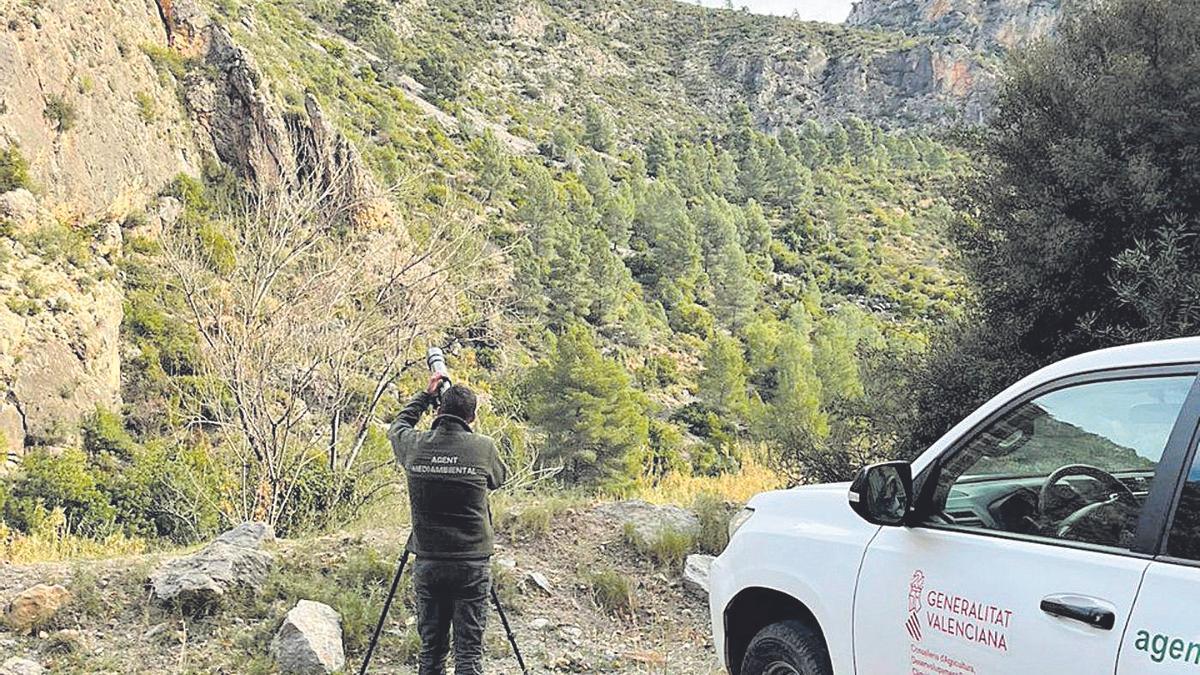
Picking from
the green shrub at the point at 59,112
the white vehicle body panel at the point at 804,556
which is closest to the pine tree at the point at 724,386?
the green shrub at the point at 59,112

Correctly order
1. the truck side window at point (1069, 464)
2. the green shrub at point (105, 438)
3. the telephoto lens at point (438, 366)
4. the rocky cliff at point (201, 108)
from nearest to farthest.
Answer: the truck side window at point (1069, 464)
the telephoto lens at point (438, 366)
the green shrub at point (105, 438)
the rocky cliff at point (201, 108)

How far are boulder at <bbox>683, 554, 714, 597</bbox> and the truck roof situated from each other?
15.4 ft

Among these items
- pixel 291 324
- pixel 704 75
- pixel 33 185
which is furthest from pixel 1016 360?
pixel 704 75

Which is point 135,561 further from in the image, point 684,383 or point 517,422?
point 684,383

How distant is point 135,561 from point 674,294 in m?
48.0

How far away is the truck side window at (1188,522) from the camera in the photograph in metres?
2.08

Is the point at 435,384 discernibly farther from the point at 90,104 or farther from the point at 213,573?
the point at 90,104

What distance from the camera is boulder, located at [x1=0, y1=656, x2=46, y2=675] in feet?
18.0

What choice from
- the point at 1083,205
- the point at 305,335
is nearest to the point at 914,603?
the point at 1083,205

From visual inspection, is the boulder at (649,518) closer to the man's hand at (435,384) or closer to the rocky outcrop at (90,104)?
the man's hand at (435,384)

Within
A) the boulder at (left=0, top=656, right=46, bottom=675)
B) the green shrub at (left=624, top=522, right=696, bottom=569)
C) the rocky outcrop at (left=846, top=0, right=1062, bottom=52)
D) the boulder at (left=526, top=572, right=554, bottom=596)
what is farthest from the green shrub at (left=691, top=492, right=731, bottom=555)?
the rocky outcrop at (left=846, top=0, right=1062, bottom=52)

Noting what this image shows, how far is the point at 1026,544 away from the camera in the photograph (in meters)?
2.54

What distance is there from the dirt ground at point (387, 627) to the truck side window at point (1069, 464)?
3.59 meters

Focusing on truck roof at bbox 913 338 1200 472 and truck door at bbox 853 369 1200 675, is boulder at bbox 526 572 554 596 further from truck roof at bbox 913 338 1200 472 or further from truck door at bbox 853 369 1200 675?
truck roof at bbox 913 338 1200 472
